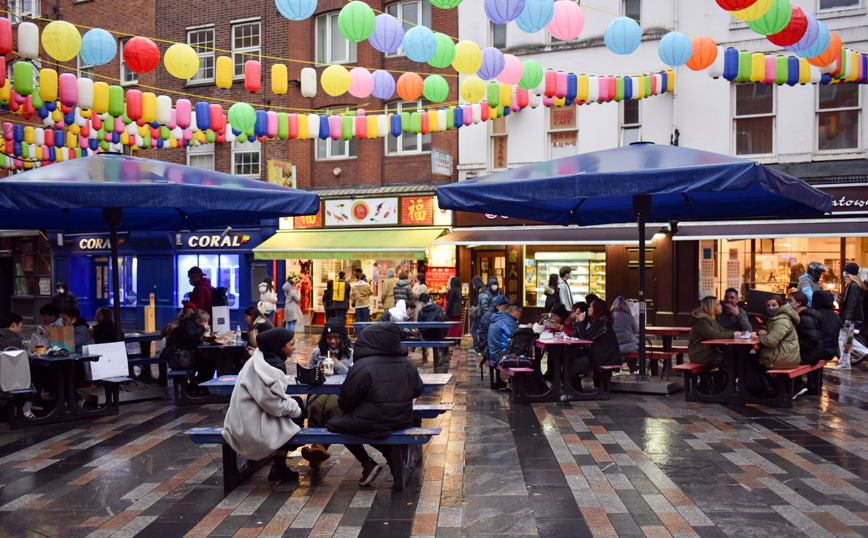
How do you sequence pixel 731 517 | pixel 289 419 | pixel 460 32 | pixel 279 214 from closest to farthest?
pixel 731 517 < pixel 289 419 < pixel 279 214 < pixel 460 32

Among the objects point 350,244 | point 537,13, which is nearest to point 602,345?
point 537,13

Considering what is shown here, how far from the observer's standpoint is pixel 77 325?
9.52 metres

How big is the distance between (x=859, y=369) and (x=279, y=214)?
10.2 metres

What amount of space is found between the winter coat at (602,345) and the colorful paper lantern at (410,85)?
16.1 ft

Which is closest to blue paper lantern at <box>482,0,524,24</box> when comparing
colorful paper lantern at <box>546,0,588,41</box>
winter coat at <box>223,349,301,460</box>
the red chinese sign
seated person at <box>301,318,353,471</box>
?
colorful paper lantern at <box>546,0,588,41</box>

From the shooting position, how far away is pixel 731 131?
16062mm

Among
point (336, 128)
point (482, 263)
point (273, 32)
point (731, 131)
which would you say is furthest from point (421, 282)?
point (273, 32)

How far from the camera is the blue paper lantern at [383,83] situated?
11195 mm

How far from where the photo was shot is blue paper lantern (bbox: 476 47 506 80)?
10.2 m

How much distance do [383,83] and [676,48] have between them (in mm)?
4673

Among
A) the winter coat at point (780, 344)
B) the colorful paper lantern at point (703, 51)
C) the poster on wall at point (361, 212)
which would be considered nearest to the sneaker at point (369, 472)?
the winter coat at point (780, 344)

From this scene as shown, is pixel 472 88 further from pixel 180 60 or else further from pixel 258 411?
pixel 258 411

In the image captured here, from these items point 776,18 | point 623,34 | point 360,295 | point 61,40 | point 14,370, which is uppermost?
point 623,34

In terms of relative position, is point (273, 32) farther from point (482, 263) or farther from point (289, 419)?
point (289, 419)
